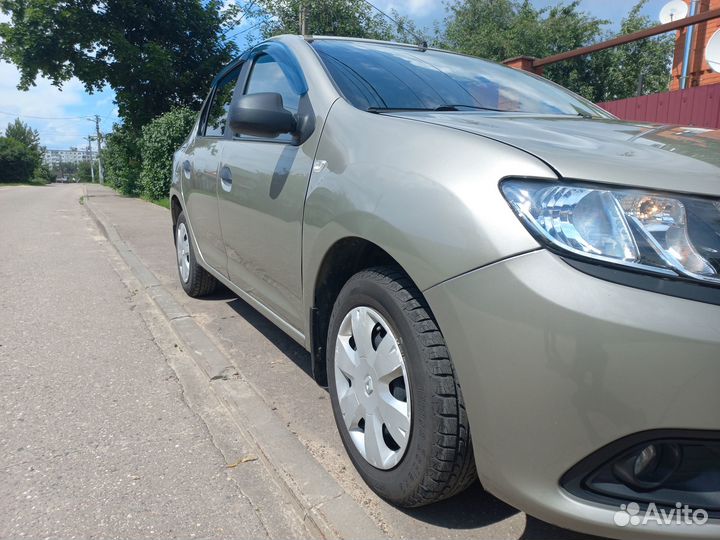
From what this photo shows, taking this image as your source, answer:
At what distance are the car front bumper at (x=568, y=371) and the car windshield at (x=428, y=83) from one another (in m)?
1.15

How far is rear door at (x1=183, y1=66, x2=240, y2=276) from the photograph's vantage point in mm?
3487

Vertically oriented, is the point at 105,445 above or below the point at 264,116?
below

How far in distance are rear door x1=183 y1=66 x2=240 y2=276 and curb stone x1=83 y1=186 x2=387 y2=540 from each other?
0.52 m

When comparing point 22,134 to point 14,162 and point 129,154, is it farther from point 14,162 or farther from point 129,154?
point 129,154

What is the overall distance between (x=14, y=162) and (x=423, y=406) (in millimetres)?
79676

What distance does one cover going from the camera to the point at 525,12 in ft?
86.5

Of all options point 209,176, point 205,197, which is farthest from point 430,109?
point 205,197

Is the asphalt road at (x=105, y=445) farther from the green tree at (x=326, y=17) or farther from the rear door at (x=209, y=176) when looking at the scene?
the green tree at (x=326, y=17)

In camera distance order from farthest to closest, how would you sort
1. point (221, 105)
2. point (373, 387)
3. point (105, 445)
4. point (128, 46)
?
point (128, 46), point (221, 105), point (105, 445), point (373, 387)

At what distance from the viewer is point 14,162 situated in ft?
224

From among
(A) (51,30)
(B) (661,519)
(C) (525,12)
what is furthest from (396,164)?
(C) (525,12)

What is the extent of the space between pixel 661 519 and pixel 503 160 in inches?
37.3

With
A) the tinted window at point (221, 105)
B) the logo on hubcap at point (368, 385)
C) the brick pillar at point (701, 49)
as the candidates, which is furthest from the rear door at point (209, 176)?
the brick pillar at point (701, 49)

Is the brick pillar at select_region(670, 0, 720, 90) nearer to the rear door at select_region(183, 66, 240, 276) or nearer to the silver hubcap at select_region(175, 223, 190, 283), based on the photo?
the rear door at select_region(183, 66, 240, 276)
